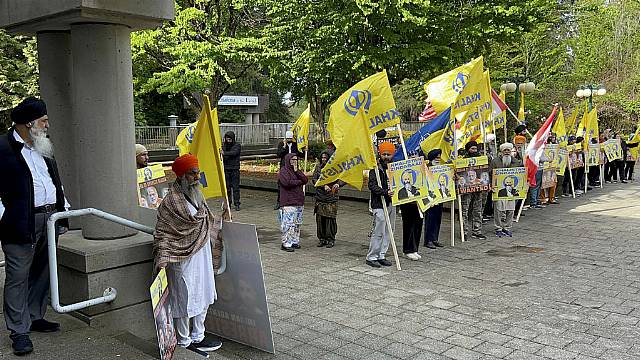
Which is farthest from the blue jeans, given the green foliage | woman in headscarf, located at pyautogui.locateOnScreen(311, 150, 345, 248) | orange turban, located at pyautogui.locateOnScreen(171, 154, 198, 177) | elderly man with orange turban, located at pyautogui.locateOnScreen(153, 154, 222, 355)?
the green foliage

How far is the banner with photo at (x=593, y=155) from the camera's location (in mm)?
17820

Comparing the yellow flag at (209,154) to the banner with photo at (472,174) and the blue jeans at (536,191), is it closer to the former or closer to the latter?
the banner with photo at (472,174)

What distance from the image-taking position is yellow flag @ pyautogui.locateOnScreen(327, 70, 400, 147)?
8734 millimetres

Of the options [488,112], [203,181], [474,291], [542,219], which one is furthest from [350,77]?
[203,181]

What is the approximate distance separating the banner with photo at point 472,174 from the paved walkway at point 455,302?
981 mm

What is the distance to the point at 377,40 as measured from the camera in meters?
15.7

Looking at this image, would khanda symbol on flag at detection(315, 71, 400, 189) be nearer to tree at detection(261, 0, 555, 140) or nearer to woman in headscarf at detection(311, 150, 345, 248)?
woman in headscarf at detection(311, 150, 345, 248)

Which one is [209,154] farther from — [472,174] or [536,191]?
[536,191]

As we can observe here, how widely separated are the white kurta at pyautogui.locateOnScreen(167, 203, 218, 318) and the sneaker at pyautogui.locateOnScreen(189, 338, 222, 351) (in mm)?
403

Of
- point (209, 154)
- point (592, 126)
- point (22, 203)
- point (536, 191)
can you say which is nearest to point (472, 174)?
point (536, 191)

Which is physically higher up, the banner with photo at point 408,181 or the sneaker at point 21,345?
the banner with photo at point 408,181

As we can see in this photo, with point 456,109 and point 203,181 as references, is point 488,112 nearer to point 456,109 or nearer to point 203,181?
point 456,109

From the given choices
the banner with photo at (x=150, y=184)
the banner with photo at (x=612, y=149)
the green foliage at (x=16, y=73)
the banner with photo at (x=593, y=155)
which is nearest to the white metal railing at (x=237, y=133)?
the green foliage at (x=16, y=73)

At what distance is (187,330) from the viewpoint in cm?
525
